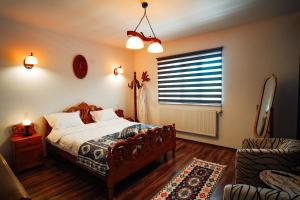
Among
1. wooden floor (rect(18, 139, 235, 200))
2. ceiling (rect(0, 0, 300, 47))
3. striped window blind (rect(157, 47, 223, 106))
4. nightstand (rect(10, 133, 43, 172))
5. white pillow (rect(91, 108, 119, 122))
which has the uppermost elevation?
ceiling (rect(0, 0, 300, 47))

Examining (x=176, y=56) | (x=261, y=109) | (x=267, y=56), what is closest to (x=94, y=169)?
(x=261, y=109)

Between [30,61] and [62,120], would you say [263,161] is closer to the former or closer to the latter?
[62,120]

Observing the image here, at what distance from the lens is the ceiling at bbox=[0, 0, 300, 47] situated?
2.29 meters

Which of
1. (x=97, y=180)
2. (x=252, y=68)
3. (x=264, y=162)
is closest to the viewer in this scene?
(x=264, y=162)

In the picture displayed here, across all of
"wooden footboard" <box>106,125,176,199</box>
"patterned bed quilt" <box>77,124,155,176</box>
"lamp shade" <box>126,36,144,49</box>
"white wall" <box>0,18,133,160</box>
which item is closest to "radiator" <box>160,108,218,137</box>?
"wooden footboard" <box>106,125,176,199</box>

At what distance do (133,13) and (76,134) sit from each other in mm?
2188

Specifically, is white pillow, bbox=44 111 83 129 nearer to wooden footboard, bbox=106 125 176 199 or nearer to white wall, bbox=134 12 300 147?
wooden footboard, bbox=106 125 176 199

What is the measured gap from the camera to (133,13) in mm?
2572

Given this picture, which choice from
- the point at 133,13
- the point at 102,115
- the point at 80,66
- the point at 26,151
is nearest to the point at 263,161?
the point at 133,13

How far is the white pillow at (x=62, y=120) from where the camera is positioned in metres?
3.07

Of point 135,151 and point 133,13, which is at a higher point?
point 133,13

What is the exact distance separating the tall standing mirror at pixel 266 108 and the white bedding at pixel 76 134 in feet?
8.20

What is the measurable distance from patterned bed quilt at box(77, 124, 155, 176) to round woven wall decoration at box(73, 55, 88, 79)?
1.84 meters

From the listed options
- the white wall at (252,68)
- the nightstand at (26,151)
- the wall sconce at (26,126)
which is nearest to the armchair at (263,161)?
the white wall at (252,68)
